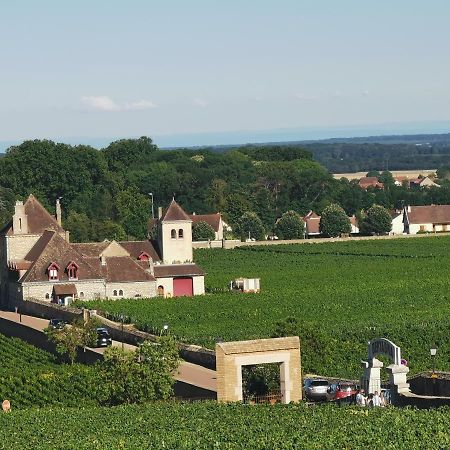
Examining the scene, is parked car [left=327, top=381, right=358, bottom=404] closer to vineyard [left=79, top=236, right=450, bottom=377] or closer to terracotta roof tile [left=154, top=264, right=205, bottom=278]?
vineyard [left=79, top=236, right=450, bottom=377]

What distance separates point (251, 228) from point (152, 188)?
19370mm

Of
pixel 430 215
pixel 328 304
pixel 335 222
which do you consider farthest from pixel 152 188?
pixel 328 304

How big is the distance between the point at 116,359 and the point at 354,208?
10443cm

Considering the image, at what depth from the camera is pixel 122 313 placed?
66.0 meters

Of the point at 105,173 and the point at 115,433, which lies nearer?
the point at 115,433

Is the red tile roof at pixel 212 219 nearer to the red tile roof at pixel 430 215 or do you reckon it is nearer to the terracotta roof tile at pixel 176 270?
the red tile roof at pixel 430 215

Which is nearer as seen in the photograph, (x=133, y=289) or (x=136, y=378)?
(x=136, y=378)

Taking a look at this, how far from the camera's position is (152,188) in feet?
461

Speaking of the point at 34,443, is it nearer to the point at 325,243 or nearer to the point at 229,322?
the point at 229,322

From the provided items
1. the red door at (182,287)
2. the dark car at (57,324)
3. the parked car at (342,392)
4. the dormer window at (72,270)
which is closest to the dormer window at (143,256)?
the red door at (182,287)

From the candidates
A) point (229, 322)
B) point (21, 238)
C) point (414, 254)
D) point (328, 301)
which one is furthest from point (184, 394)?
point (414, 254)

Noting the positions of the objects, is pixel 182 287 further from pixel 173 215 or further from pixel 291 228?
pixel 291 228

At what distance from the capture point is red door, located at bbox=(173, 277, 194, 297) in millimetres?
76375

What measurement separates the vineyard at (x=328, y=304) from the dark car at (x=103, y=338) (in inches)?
97.8
